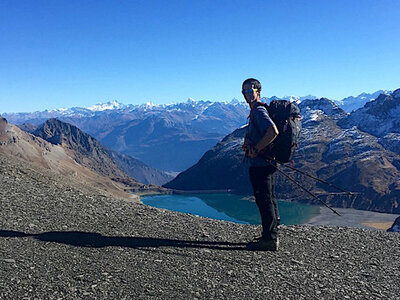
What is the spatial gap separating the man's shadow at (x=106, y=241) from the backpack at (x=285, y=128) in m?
2.48

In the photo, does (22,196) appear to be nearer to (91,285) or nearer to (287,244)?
(91,285)

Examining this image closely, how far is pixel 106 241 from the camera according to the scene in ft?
27.1

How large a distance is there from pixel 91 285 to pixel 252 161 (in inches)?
172

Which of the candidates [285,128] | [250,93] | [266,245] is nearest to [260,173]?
[285,128]

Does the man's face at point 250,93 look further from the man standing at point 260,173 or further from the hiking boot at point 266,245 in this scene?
the hiking boot at point 266,245

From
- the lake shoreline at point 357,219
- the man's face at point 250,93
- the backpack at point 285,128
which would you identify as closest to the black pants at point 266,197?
the backpack at point 285,128

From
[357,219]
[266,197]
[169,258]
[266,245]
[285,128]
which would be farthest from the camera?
[357,219]

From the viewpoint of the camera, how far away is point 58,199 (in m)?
11.7

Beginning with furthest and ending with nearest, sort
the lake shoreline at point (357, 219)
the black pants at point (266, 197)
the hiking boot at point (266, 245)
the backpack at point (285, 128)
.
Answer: the lake shoreline at point (357, 219) → the hiking boot at point (266, 245) → the black pants at point (266, 197) → the backpack at point (285, 128)

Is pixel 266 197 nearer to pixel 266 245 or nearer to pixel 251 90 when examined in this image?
pixel 266 245

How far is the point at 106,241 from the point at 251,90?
496cm

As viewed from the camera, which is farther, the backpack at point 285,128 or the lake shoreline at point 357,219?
the lake shoreline at point 357,219

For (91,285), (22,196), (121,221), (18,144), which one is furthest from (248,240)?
(18,144)

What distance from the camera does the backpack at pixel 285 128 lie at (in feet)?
25.6
